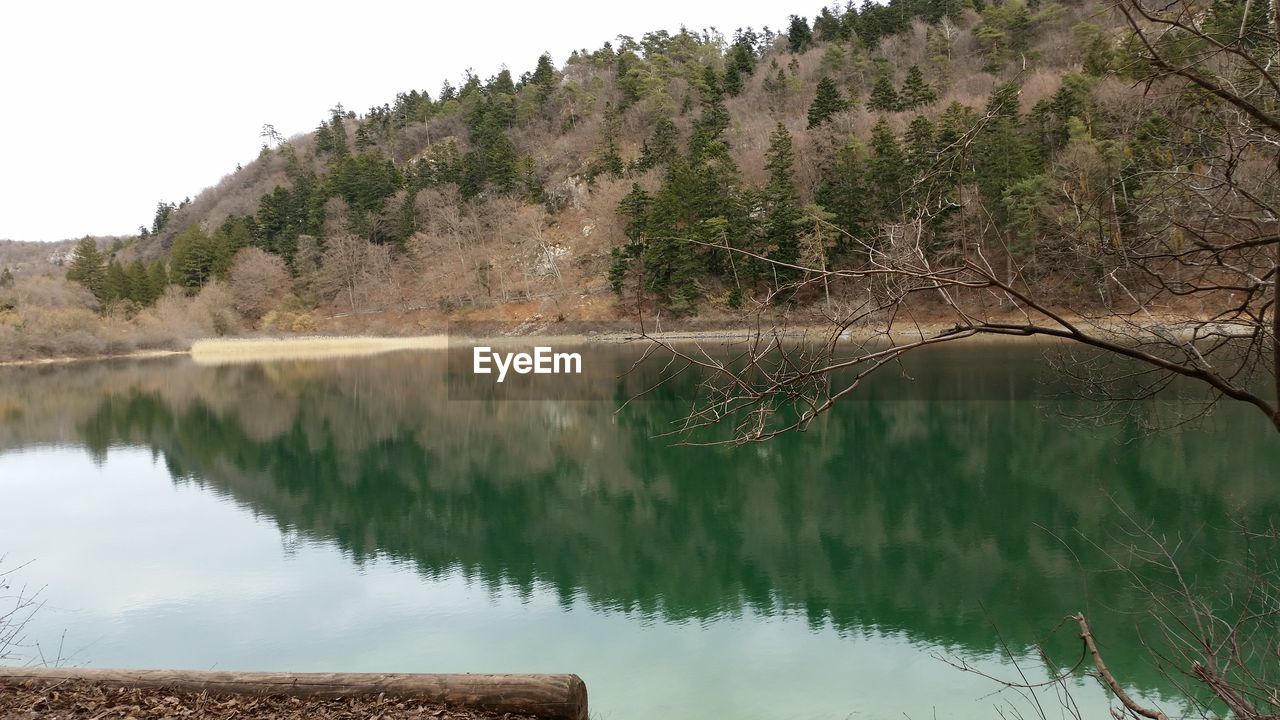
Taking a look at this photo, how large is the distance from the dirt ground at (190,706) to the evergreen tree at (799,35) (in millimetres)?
83340

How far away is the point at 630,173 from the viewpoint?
59094 millimetres

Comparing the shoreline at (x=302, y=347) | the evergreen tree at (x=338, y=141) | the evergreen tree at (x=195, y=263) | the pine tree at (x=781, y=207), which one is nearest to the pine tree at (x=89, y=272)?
the evergreen tree at (x=195, y=263)

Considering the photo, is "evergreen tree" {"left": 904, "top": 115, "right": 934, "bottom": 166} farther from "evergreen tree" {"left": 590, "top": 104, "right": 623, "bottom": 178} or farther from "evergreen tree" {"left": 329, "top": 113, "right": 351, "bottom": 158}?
"evergreen tree" {"left": 329, "top": 113, "right": 351, "bottom": 158}

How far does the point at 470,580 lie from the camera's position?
9375 millimetres

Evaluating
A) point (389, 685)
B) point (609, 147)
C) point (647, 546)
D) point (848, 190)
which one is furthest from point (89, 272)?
point (389, 685)

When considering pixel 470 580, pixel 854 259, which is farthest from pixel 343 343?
pixel 470 580

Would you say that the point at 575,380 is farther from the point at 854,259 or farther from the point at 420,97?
the point at 420,97

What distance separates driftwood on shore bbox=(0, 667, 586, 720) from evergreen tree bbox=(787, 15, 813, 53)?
273 ft

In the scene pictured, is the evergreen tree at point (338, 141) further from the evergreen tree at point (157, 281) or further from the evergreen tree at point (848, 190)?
the evergreen tree at point (848, 190)

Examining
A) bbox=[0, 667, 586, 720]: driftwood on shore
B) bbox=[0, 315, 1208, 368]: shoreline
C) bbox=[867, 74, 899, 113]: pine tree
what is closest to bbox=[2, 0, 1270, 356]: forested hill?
bbox=[867, 74, 899, 113]: pine tree

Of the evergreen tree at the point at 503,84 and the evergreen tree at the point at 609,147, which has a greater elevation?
the evergreen tree at the point at 503,84

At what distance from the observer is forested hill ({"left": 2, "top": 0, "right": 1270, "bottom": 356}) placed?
133ft

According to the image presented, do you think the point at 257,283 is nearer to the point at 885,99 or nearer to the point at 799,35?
the point at 885,99

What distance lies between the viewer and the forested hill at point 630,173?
40688mm
